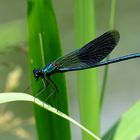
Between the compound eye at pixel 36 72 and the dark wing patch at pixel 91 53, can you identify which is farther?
the dark wing patch at pixel 91 53

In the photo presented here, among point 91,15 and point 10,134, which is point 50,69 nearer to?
point 91,15

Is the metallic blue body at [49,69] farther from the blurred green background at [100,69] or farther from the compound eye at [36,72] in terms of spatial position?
the blurred green background at [100,69]

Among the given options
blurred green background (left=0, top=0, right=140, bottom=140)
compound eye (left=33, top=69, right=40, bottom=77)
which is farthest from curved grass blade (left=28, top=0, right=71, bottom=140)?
blurred green background (left=0, top=0, right=140, bottom=140)

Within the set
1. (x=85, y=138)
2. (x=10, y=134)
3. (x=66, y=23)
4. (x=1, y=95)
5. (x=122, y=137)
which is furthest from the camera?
(x=10, y=134)

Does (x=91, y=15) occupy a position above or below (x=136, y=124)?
above

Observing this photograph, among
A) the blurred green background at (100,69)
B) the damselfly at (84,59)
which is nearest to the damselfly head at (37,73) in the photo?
the damselfly at (84,59)

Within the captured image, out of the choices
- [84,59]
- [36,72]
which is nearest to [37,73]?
[36,72]

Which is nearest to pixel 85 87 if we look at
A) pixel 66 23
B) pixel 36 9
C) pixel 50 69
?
pixel 50 69
